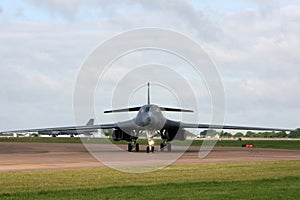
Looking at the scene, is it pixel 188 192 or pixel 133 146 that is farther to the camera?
pixel 133 146

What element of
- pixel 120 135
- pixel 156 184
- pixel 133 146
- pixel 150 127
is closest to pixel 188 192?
pixel 156 184

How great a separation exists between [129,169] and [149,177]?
146 inches

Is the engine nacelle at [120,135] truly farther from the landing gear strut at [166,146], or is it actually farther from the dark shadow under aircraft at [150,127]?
the landing gear strut at [166,146]

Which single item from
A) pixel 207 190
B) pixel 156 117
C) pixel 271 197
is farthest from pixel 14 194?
pixel 156 117

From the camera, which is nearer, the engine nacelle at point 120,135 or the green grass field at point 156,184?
the green grass field at point 156,184

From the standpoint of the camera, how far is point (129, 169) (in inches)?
915

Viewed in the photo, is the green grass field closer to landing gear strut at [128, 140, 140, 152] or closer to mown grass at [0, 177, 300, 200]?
mown grass at [0, 177, 300, 200]

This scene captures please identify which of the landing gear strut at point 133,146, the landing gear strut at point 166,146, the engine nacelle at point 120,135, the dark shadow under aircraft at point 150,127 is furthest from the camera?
the engine nacelle at point 120,135

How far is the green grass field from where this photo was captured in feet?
47.5

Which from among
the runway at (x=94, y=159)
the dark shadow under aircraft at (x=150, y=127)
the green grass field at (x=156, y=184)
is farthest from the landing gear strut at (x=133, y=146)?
the green grass field at (x=156, y=184)

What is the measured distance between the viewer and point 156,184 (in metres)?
17.2

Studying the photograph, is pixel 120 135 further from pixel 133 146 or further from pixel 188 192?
pixel 188 192

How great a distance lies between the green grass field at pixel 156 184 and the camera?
14.5m

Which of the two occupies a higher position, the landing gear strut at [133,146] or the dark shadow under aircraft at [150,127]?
the dark shadow under aircraft at [150,127]
